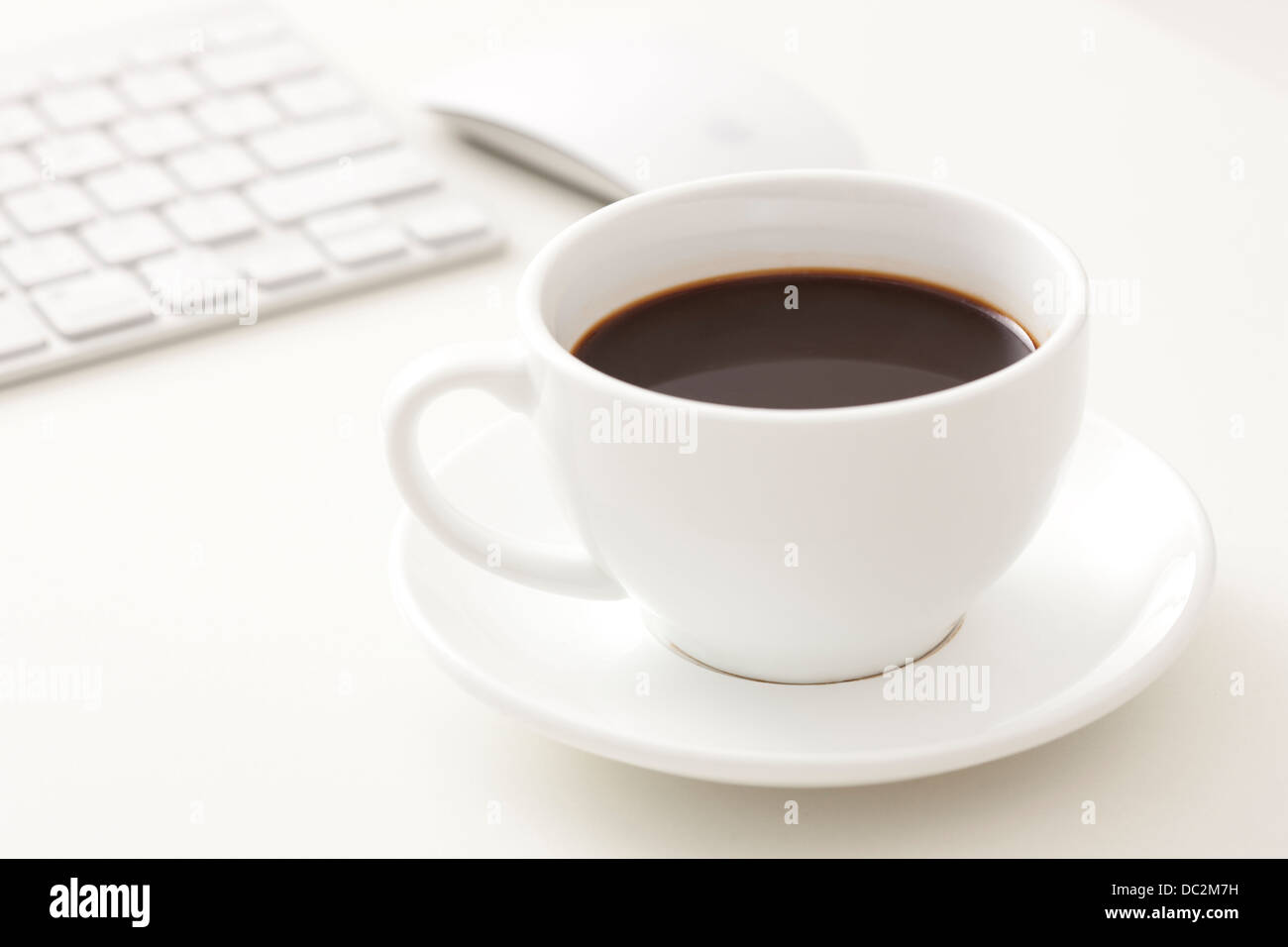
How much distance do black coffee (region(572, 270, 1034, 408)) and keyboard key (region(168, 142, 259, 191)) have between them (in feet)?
1.48

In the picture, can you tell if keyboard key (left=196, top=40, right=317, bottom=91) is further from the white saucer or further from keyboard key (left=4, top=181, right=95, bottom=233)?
the white saucer

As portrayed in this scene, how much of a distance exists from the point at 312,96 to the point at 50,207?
208mm

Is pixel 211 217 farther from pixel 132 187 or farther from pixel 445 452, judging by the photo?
pixel 445 452

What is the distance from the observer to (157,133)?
→ 106 centimetres

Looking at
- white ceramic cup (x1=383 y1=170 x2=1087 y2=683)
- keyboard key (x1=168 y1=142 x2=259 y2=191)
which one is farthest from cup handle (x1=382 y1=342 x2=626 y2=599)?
keyboard key (x1=168 y1=142 x2=259 y2=191)

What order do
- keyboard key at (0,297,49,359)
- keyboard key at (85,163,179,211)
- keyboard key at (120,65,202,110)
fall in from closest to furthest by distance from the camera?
keyboard key at (0,297,49,359)
keyboard key at (85,163,179,211)
keyboard key at (120,65,202,110)

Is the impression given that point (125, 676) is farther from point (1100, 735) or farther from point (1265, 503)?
point (1265, 503)

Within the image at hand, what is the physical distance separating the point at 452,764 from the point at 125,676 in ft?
0.54

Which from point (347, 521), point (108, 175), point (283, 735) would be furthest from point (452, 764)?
point (108, 175)

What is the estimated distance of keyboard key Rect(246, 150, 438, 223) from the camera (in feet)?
3.27

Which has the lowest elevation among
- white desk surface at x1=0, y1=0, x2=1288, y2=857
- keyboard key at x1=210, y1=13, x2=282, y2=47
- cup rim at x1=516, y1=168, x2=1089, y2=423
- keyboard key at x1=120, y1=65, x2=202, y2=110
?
white desk surface at x1=0, y1=0, x2=1288, y2=857

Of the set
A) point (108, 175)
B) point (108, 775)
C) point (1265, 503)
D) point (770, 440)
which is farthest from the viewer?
point (108, 175)

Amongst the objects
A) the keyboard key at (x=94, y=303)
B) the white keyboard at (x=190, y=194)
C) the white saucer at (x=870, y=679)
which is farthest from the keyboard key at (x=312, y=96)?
the white saucer at (x=870, y=679)
